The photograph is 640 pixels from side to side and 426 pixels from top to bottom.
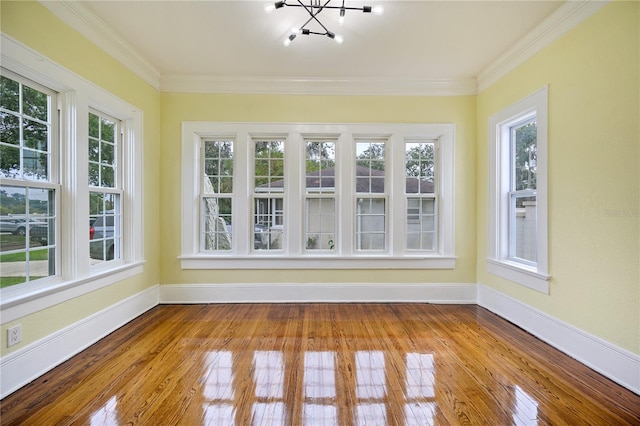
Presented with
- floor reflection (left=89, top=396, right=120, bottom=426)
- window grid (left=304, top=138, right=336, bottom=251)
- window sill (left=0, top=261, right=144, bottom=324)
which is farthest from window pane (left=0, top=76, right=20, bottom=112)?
window grid (left=304, top=138, right=336, bottom=251)

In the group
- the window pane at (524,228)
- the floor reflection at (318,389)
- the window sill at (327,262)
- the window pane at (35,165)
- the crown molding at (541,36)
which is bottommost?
the floor reflection at (318,389)

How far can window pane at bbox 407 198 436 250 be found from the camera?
12.7 feet

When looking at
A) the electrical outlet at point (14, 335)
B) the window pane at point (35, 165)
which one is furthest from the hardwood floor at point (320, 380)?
the window pane at point (35, 165)

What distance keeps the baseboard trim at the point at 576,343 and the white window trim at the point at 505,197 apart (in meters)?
0.27

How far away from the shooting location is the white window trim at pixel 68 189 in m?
2.01

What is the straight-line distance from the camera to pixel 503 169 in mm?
3369

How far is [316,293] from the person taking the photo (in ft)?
12.4

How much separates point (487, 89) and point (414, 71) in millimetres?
915

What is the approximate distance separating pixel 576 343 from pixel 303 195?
2.99m

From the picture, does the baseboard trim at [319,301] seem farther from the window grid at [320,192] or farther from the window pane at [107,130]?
the window pane at [107,130]

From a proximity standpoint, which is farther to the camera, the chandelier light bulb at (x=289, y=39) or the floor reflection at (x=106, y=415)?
the chandelier light bulb at (x=289, y=39)

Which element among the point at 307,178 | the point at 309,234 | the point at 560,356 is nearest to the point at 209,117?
the point at 307,178

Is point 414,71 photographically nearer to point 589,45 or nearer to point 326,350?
point 589,45

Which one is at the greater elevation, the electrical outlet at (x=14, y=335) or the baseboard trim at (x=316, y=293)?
the electrical outlet at (x=14, y=335)
